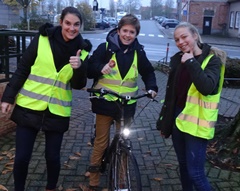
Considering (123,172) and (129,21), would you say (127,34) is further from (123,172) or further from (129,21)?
(123,172)

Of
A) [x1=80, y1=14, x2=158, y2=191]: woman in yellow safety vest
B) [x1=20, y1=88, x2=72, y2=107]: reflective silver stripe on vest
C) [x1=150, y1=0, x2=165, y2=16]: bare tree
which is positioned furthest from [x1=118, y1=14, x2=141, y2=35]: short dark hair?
[x1=150, y1=0, x2=165, y2=16]: bare tree

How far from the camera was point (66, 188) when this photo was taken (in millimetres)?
3787

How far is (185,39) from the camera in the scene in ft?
9.04

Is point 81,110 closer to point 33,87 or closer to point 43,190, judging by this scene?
point 43,190

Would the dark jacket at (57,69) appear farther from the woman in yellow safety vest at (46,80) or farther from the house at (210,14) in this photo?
the house at (210,14)

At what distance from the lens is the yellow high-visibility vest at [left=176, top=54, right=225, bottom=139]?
2756 millimetres

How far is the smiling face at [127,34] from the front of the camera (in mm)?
3146

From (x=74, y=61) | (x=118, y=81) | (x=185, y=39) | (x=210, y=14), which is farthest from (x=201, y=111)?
(x=210, y=14)

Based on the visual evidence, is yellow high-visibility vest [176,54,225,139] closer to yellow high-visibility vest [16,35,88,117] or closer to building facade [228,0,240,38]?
yellow high-visibility vest [16,35,88,117]

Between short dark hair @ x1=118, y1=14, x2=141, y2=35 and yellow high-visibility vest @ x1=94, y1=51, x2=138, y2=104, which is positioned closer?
short dark hair @ x1=118, y1=14, x2=141, y2=35

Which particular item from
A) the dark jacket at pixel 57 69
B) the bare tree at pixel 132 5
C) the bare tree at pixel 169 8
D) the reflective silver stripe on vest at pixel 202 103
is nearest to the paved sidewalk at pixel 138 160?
the dark jacket at pixel 57 69

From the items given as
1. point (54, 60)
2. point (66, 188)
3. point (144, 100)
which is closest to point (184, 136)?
point (54, 60)

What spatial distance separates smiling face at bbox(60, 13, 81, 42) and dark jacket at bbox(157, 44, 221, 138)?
0.94 meters

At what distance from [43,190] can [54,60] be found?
156 centimetres
